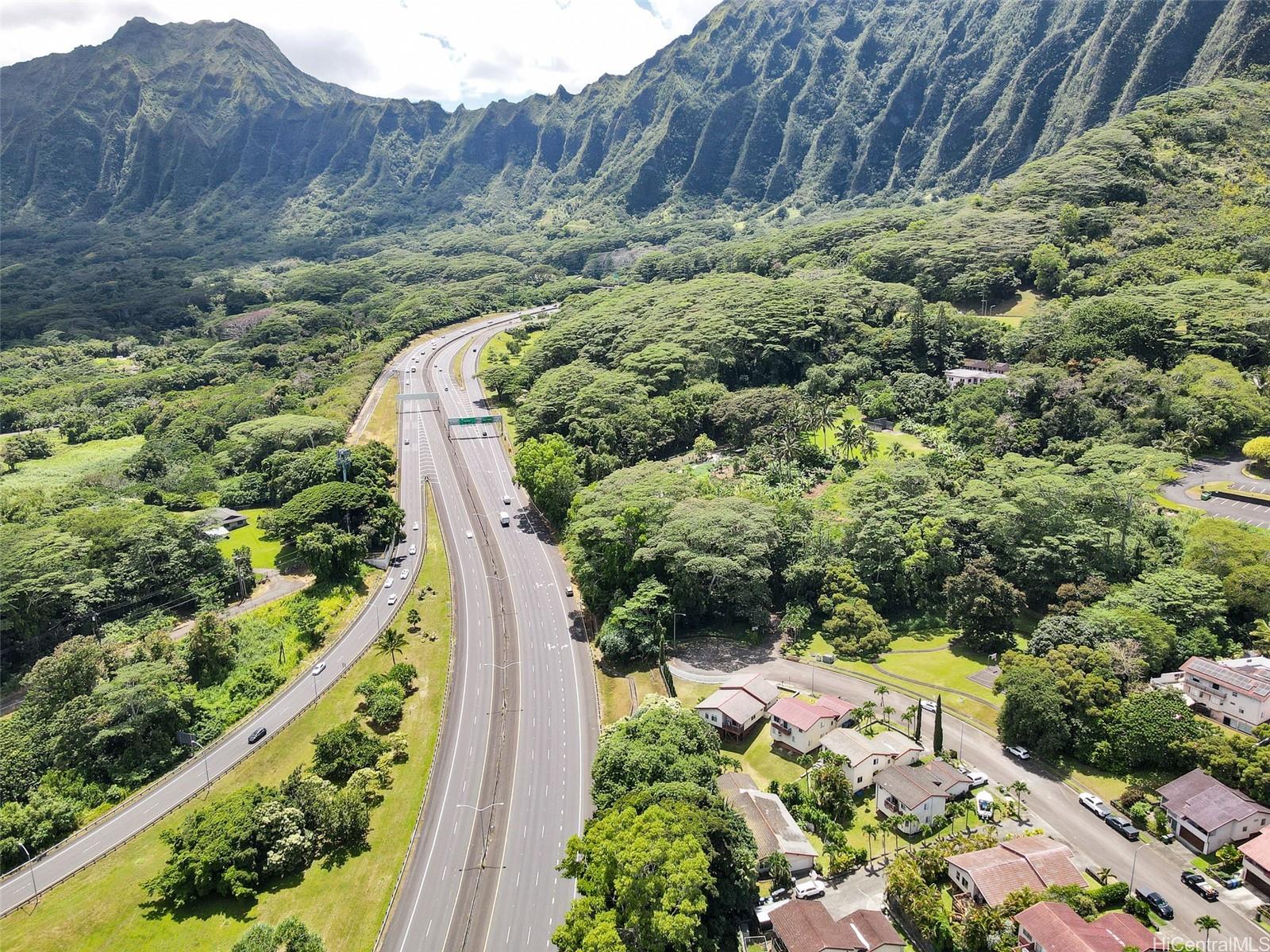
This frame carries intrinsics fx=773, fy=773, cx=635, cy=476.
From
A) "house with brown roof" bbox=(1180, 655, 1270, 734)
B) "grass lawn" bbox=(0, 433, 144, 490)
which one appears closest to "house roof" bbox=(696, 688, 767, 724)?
"house with brown roof" bbox=(1180, 655, 1270, 734)

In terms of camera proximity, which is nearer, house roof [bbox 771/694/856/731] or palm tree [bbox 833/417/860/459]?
house roof [bbox 771/694/856/731]

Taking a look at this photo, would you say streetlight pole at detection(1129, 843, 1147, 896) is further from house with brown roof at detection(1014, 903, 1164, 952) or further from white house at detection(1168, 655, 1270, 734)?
white house at detection(1168, 655, 1270, 734)

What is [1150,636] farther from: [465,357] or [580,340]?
[465,357]

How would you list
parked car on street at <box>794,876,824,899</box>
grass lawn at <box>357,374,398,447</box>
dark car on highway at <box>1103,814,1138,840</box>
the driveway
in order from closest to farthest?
parked car on street at <box>794,876,824,899</box> < dark car on highway at <box>1103,814,1138,840</box> < the driveway < grass lawn at <box>357,374,398,447</box>

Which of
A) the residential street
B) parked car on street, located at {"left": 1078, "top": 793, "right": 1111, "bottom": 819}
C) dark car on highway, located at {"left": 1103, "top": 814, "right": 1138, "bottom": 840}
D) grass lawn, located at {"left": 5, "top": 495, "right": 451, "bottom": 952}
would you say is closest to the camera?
the residential street

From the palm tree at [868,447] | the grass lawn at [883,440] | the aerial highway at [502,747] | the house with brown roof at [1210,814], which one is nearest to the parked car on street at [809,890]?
the aerial highway at [502,747]

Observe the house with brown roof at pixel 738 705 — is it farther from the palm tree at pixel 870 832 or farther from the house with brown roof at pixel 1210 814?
the house with brown roof at pixel 1210 814

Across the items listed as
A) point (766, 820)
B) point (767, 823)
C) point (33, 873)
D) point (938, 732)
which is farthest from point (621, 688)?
point (33, 873)

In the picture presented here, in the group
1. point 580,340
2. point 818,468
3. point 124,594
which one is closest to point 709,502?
point 818,468
